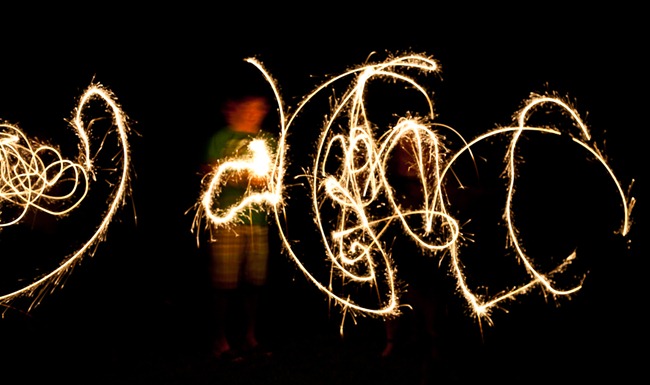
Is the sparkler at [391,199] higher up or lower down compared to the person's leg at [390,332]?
higher up

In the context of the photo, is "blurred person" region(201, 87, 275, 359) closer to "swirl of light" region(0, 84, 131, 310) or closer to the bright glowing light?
the bright glowing light

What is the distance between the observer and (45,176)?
3.81m

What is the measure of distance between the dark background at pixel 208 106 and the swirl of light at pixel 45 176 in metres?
0.14

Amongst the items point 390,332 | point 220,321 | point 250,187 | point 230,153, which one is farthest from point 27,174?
point 390,332

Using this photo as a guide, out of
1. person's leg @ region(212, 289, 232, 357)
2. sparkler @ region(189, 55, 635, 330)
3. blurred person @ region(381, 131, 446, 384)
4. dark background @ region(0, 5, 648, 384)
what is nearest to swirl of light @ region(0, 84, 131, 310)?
dark background @ region(0, 5, 648, 384)

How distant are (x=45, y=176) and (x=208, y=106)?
1.28 metres

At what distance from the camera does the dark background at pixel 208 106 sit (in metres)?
3.77

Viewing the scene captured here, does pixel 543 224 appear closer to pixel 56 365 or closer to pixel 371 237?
pixel 371 237

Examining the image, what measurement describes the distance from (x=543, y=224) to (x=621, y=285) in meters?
1.50

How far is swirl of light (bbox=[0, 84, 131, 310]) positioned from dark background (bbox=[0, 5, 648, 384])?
0.14 metres

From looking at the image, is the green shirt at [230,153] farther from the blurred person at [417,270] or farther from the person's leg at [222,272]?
the blurred person at [417,270]

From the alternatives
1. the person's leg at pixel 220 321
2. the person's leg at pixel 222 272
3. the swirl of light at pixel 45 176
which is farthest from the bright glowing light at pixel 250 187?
the swirl of light at pixel 45 176

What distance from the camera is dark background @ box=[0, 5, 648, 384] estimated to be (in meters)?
3.77

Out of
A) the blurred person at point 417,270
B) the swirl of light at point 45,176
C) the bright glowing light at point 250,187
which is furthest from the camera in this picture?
the swirl of light at point 45,176
